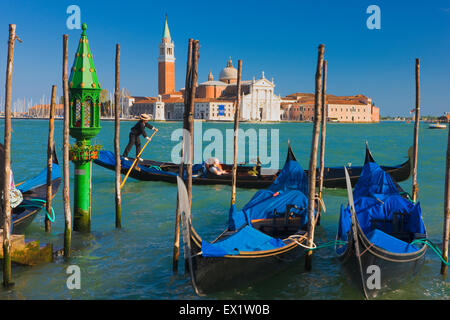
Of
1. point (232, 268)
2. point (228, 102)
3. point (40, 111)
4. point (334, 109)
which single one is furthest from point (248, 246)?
point (40, 111)

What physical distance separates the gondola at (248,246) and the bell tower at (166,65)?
239ft

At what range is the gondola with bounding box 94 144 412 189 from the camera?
901cm

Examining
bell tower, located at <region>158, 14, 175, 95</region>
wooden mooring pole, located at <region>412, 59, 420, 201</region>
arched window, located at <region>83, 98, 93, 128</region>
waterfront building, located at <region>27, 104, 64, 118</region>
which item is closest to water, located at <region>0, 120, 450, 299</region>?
arched window, located at <region>83, 98, 93, 128</region>

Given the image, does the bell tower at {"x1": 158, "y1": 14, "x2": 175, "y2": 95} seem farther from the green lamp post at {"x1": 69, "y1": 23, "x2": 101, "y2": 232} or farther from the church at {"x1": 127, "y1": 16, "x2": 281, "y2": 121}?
the green lamp post at {"x1": 69, "y1": 23, "x2": 101, "y2": 232}

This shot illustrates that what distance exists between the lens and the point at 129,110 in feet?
269

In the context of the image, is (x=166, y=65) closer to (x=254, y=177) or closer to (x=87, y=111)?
(x=254, y=177)

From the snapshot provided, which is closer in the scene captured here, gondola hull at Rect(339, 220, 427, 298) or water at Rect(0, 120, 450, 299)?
gondola hull at Rect(339, 220, 427, 298)

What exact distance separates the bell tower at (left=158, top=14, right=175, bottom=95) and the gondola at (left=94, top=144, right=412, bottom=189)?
225 ft

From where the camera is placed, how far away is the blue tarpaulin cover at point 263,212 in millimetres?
3803

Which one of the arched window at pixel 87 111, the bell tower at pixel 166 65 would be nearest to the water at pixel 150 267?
the arched window at pixel 87 111

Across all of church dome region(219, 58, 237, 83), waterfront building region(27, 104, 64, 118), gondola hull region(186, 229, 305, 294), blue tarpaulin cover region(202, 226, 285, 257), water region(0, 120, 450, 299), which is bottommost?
water region(0, 120, 450, 299)

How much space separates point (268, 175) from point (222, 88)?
66922mm

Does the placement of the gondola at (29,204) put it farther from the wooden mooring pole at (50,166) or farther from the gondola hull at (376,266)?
the gondola hull at (376,266)
